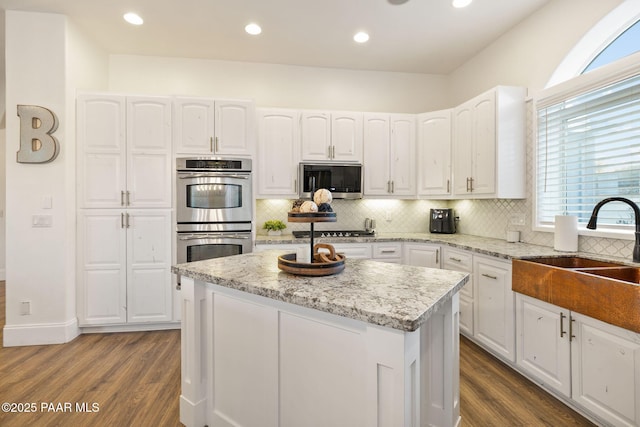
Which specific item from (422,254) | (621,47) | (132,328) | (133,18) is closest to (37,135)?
(133,18)

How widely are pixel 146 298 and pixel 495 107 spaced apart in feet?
12.8

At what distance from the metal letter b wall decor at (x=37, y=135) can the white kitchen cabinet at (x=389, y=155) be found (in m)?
3.17

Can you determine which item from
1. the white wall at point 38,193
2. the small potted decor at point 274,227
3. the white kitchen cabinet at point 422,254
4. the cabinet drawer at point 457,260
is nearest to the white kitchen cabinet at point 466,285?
the cabinet drawer at point 457,260

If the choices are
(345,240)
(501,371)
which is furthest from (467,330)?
(345,240)

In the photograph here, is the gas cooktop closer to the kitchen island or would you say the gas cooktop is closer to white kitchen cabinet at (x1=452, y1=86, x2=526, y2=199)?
white kitchen cabinet at (x1=452, y1=86, x2=526, y2=199)

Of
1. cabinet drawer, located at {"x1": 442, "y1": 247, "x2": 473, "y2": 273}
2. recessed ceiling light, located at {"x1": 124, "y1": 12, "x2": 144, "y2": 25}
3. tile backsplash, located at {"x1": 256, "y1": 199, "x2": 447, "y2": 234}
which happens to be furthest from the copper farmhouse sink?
recessed ceiling light, located at {"x1": 124, "y1": 12, "x2": 144, "y2": 25}

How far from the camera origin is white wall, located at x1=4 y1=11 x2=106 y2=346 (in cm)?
292

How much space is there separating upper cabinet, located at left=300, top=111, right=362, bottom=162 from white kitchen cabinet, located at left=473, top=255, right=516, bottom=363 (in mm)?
1841

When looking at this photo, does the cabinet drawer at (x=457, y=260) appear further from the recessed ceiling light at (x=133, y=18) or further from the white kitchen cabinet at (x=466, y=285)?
the recessed ceiling light at (x=133, y=18)

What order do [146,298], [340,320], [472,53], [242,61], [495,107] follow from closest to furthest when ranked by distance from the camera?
[340,320]
[495,107]
[146,298]
[472,53]
[242,61]

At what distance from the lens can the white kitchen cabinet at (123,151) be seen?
3141mm

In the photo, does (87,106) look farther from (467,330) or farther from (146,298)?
(467,330)

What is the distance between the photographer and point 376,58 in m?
3.93

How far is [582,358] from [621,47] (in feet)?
7.41
